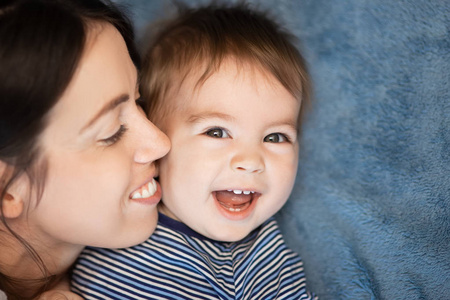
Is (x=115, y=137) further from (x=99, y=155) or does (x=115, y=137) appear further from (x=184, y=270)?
(x=184, y=270)

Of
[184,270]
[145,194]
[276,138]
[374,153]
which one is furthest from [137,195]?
[374,153]

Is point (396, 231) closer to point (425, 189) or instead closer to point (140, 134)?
point (425, 189)

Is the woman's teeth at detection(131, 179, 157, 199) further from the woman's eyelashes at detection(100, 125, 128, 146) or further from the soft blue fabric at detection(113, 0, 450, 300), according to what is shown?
the soft blue fabric at detection(113, 0, 450, 300)

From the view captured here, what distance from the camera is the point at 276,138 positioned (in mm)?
1454

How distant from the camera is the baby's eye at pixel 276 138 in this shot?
1437 mm

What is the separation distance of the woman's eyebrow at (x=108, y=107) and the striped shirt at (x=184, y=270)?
427 mm

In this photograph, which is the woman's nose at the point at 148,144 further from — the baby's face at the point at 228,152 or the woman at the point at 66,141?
the baby's face at the point at 228,152

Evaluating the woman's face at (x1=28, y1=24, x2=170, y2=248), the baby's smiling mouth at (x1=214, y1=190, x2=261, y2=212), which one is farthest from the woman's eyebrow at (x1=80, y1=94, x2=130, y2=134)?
the baby's smiling mouth at (x1=214, y1=190, x2=261, y2=212)

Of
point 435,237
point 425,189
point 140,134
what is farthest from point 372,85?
point 140,134

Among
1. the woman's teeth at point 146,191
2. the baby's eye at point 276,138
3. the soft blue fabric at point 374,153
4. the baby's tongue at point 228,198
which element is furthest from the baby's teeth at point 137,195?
the soft blue fabric at point 374,153

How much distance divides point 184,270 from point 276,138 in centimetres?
45

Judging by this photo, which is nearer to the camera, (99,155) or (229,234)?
(99,155)

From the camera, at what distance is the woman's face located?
3.56 feet

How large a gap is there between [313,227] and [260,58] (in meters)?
0.56
